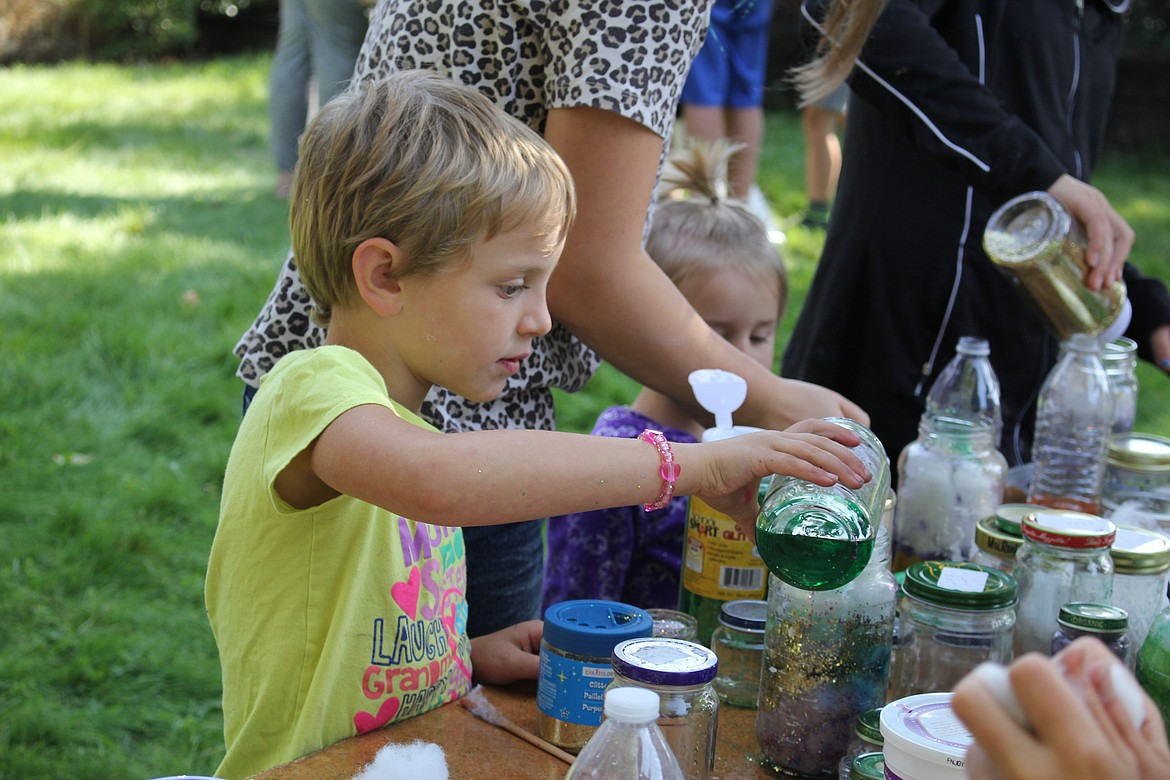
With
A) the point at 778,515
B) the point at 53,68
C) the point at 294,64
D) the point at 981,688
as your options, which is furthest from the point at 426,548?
the point at 53,68

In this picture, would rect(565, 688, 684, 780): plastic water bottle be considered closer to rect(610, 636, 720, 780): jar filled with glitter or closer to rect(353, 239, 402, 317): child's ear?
rect(610, 636, 720, 780): jar filled with glitter

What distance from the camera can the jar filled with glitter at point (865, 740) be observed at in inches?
45.8

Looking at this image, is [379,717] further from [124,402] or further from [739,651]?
[124,402]

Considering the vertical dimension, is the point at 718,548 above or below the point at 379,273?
below

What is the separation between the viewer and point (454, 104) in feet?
4.54

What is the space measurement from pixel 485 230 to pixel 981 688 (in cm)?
84

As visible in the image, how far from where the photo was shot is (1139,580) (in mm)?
1440

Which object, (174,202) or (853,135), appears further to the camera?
(174,202)

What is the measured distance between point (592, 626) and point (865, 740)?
310 mm

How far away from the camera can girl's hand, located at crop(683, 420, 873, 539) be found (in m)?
1.15

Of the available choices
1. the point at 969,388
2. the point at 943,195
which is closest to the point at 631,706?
the point at 969,388

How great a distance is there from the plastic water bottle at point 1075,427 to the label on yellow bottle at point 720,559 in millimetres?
766

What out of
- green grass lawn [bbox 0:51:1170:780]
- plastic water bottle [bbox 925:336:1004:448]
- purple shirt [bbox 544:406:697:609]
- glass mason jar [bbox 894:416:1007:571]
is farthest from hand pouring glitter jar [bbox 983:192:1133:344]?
green grass lawn [bbox 0:51:1170:780]

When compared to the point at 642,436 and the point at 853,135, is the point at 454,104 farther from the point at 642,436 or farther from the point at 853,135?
the point at 853,135
